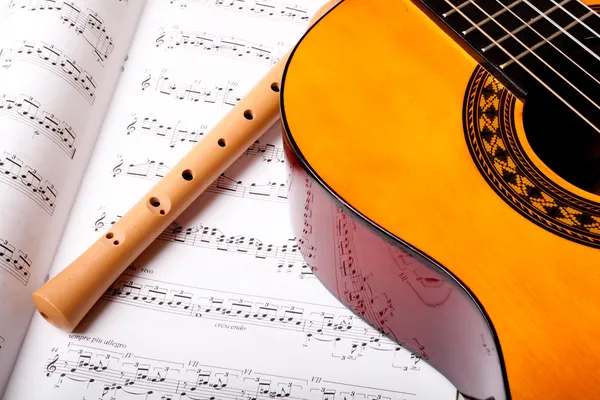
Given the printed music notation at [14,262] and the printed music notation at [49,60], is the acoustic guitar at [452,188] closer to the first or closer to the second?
the printed music notation at [14,262]

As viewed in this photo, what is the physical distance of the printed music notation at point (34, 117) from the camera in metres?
0.90

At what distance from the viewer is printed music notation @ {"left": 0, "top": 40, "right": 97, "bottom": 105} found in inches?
36.9

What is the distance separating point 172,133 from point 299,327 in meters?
0.35

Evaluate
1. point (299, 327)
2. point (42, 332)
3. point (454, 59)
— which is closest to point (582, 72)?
point (454, 59)

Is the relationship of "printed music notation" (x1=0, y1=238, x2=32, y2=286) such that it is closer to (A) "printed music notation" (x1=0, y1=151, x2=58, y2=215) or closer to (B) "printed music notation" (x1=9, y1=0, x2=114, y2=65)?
(A) "printed music notation" (x1=0, y1=151, x2=58, y2=215)

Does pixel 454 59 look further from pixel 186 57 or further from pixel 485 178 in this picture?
pixel 186 57

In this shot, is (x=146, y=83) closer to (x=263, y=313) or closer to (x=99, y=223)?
(x=99, y=223)

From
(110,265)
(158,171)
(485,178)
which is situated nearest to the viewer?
(485,178)

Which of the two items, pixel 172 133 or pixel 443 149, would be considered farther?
pixel 172 133

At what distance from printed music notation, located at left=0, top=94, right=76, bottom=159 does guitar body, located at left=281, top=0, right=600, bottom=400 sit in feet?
1.18

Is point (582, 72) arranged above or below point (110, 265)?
above

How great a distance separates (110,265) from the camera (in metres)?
0.81

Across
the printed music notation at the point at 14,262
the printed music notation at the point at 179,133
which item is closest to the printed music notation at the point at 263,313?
the printed music notation at the point at 14,262

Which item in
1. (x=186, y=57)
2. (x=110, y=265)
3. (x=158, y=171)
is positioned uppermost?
(x=186, y=57)
